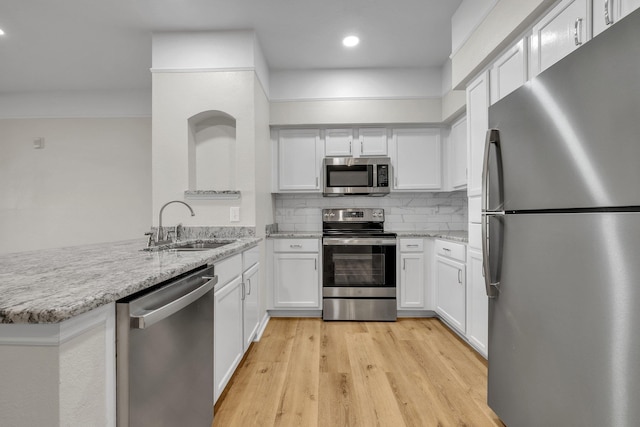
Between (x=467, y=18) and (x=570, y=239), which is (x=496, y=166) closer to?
(x=570, y=239)

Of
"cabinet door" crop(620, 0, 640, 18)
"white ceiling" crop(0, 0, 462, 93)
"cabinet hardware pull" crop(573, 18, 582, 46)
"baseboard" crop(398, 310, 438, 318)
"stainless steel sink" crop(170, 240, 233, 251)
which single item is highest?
"white ceiling" crop(0, 0, 462, 93)

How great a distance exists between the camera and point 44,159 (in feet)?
14.0

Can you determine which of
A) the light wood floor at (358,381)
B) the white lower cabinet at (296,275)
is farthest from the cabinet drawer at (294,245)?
the light wood floor at (358,381)

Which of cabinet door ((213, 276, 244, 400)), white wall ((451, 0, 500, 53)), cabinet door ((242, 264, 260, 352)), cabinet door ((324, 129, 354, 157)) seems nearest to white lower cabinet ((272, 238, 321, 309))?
cabinet door ((242, 264, 260, 352))

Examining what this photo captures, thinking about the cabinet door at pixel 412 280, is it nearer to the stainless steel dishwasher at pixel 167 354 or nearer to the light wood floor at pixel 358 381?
the light wood floor at pixel 358 381

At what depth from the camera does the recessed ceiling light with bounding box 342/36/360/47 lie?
3.01m

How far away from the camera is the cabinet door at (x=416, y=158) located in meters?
3.75

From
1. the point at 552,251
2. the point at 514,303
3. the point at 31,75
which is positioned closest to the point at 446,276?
the point at 514,303

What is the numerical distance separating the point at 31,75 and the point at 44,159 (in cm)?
105

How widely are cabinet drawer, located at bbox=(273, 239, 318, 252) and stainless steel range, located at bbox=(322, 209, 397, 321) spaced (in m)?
0.14

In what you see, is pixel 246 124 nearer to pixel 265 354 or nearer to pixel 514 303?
pixel 265 354

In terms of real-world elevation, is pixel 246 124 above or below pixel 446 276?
above

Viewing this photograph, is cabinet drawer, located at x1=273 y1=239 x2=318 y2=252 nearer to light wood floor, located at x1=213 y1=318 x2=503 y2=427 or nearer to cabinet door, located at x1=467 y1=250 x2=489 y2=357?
light wood floor, located at x1=213 y1=318 x2=503 y2=427

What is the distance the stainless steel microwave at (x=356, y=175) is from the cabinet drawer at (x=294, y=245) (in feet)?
2.05
